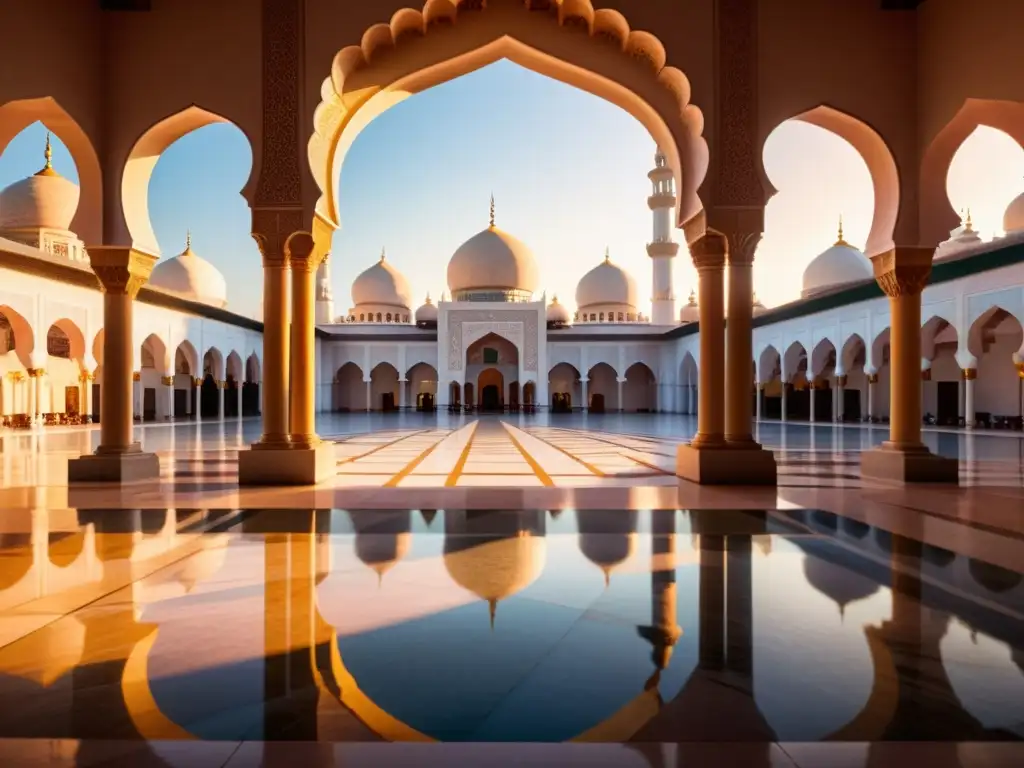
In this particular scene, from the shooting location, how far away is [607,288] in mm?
33469

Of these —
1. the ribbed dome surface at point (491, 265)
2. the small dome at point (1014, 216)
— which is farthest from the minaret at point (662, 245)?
the small dome at point (1014, 216)

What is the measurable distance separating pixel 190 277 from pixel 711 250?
2608 cm

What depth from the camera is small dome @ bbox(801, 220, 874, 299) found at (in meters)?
25.5

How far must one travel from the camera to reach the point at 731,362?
556 centimetres

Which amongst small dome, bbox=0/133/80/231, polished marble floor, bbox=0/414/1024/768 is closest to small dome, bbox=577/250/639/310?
small dome, bbox=0/133/80/231

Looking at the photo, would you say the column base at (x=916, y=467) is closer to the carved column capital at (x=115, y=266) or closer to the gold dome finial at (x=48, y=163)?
the carved column capital at (x=115, y=266)

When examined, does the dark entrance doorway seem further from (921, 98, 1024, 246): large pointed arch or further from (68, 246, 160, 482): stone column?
(921, 98, 1024, 246): large pointed arch

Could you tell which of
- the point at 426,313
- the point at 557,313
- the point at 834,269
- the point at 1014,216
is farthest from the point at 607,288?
the point at 1014,216

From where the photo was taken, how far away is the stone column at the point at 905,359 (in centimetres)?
567

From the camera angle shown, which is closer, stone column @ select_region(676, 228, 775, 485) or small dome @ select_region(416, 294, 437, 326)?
stone column @ select_region(676, 228, 775, 485)

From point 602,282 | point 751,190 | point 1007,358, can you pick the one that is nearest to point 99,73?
point 751,190

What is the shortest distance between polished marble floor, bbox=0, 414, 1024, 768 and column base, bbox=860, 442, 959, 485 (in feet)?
3.76

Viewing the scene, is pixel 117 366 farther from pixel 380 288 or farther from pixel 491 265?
pixel 380 288

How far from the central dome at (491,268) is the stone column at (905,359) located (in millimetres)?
23556
